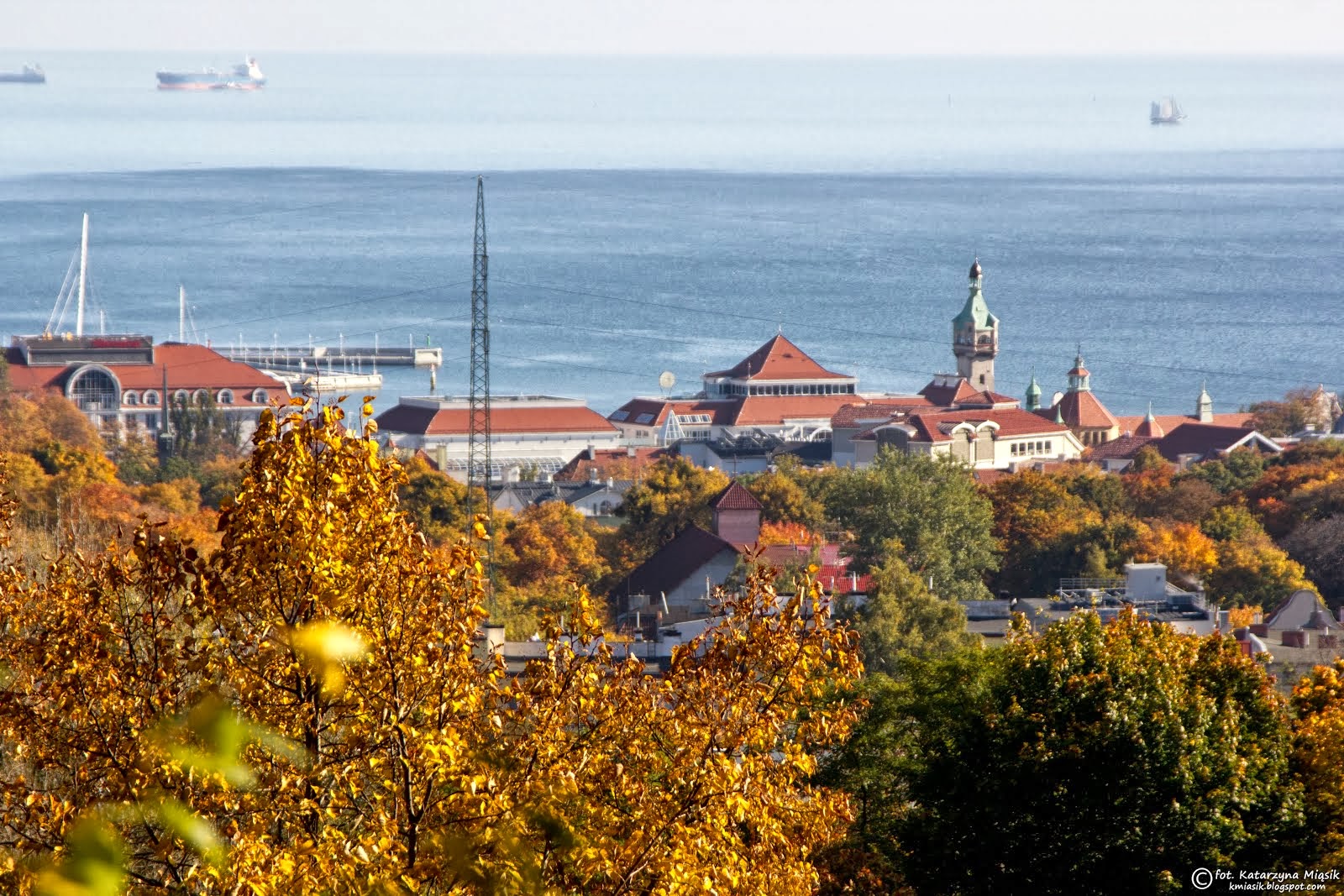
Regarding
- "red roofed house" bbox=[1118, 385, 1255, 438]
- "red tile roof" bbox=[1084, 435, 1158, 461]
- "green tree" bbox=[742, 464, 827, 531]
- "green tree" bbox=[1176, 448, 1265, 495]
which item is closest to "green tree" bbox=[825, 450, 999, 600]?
"green tree" bbox=[742, 464, 827, 531]

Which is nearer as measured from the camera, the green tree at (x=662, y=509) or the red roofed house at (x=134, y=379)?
the green tree at (x=662, y=509)

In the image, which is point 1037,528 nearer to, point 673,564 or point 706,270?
point 673,564

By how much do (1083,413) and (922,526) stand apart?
29749 mm

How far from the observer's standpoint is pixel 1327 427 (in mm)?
55812

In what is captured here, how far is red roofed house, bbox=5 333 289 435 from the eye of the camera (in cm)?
5694

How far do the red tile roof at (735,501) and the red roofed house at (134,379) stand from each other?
86.4 feet

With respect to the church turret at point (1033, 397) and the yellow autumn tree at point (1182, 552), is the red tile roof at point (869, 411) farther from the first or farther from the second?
the yellow autumn tree at point (1182, 552)

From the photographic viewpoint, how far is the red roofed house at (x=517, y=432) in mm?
56625

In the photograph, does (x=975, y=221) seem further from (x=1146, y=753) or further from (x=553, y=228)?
(x=1146, y=753)

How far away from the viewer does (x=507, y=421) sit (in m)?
57.4

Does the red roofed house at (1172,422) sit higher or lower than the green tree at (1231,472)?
lower

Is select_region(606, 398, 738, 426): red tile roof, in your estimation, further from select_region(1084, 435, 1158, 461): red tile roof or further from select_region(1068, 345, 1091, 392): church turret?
select_region(1084, 435, 1158, 461): red tile roof

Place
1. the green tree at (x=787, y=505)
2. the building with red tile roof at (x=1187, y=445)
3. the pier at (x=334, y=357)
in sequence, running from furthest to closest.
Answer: the pier at (x=334, y=357) → the building with red tile roof at (x=1187, y=445) → the green tree at (x=787, y=505)

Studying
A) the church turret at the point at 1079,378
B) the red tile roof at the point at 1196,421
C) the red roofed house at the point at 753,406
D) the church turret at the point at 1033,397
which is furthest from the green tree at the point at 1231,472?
the church turret at the point at 1033,397
